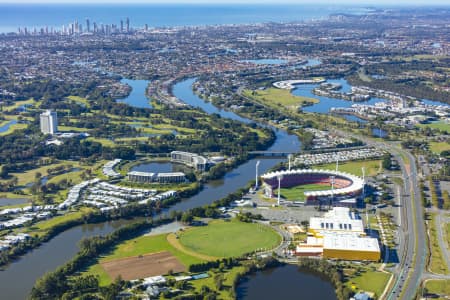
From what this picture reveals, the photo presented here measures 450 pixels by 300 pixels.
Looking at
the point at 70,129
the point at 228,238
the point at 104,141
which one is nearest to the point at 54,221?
the point at 228,238

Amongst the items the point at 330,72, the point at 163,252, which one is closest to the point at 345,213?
the point at 163,252

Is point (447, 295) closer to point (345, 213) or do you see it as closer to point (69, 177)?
point (345, 213)

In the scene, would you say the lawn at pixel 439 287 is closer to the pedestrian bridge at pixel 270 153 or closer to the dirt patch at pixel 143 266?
the dirt patch at pixel 143 266

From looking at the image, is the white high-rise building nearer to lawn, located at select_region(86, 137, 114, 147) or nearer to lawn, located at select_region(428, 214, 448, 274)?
lawn, located at select_region(86, 137, 114, 147)

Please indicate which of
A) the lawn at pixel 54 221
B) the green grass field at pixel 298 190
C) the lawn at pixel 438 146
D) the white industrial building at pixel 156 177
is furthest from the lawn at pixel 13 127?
the lawn at pixel 438 146

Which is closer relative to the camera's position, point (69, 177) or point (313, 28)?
point (69, 177)

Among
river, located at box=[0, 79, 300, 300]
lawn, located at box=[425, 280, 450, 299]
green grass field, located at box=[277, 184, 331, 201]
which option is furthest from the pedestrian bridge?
lawn, located at box=[425, 280, 450, 299]
